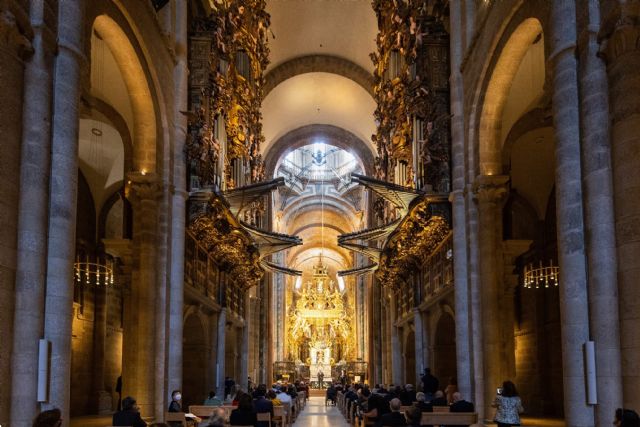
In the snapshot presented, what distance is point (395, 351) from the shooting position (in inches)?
1353

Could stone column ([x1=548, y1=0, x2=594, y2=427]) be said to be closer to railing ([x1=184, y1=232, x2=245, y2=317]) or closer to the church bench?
the church bench

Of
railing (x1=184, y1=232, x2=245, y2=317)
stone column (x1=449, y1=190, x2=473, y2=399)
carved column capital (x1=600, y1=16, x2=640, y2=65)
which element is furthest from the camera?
railing (x1=184, y1=232, x2=245, y2=317)

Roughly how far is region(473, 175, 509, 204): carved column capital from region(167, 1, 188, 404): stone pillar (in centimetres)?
685

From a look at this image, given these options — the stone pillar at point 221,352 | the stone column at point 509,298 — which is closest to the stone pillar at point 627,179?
the stone column at point 509,298

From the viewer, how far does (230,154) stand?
26156mm

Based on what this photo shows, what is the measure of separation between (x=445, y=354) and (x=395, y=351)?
1027 cm

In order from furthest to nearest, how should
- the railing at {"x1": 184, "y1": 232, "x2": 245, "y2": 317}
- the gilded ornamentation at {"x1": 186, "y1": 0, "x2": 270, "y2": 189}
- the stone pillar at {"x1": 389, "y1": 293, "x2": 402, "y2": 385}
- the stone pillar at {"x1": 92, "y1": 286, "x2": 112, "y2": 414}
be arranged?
the stone pillar at {"x1": 389, "y1": 293, "x2": 402, "y2": 385} < the stone pillar at {"x1": 92, "y1": 286, "x2": 112, "y2": 414} < the railing at {"x1": 184, "y1": 232, "x2": 245, "y2": 317} < the gilded ornamentation at {"x1": 186, "y1": 0, "x2": 270, "y2": 189}

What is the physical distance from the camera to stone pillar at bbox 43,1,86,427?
10312 mm

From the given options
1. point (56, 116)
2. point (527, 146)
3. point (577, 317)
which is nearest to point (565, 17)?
point (577, 317)

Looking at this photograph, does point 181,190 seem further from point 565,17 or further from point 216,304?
point 565,17

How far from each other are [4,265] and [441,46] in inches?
570

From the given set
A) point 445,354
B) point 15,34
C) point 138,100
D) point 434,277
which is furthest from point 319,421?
point 15,34

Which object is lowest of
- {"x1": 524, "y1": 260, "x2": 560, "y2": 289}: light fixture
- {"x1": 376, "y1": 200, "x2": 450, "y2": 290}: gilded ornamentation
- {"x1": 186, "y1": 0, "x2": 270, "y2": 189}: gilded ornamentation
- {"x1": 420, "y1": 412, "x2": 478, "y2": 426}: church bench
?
{"x1": 420, "y1": 412, "x2": 478, "y2": 426}: church bench

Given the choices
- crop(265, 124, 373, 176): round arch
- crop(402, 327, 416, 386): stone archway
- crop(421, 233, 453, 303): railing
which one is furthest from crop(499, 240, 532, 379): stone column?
crop(265, 124, 373, 176): round arch
